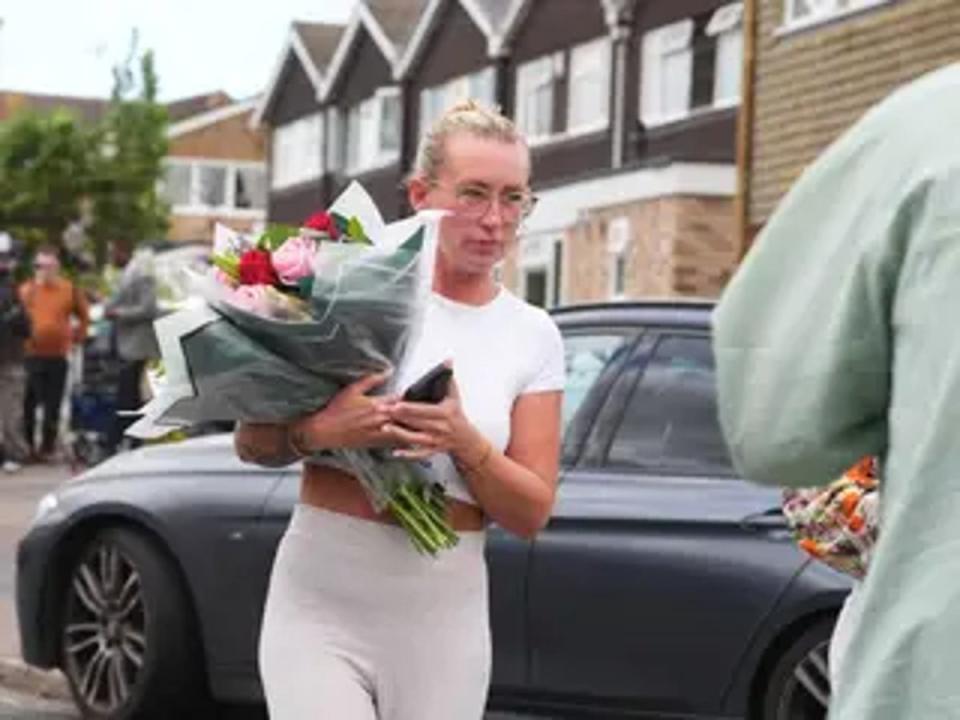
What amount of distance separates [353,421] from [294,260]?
30cm

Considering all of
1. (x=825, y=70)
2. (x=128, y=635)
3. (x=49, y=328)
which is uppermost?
(x=825, y=70)

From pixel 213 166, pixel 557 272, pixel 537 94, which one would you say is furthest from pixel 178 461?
pixel 213 166

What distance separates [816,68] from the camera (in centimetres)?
2291

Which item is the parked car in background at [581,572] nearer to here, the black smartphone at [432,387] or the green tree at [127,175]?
the black smartphone at [432,387]

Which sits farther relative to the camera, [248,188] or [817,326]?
[248,188]

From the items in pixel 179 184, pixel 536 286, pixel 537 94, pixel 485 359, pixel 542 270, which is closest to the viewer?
pixel 485 359

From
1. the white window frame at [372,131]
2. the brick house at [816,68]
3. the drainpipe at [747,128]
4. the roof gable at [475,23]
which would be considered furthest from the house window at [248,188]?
the brick house at [816,68]

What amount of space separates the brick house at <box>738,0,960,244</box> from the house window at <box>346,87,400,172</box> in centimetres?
2295

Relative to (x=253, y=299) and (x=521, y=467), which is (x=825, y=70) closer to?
(x=521, y=467)

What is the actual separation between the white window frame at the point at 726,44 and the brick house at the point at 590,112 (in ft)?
0.11

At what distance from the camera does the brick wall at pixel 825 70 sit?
20.7 m

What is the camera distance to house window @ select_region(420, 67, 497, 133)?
41.8 meters

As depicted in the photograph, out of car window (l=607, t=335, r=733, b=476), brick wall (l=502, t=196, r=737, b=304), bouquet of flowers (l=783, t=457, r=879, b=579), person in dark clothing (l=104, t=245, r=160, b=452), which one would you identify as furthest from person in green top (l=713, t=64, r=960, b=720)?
brick wall (l=502, t=196, r=737, b=304)

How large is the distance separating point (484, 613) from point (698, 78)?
96.6ft
